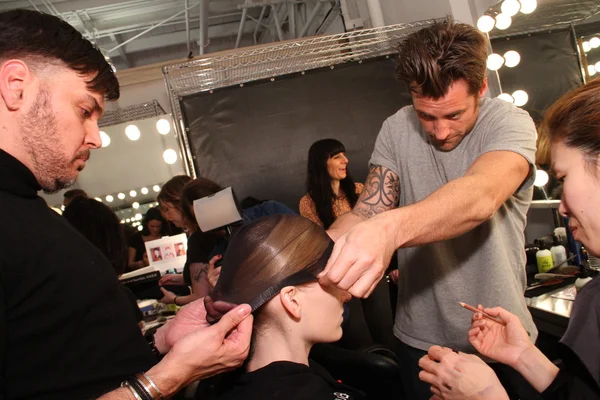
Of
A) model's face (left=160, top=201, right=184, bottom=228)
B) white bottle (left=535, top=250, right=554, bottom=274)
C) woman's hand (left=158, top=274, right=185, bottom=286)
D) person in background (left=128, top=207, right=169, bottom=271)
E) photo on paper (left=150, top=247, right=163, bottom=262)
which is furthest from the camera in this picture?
person in background (left=128, top=207, right=169, bottom=271)

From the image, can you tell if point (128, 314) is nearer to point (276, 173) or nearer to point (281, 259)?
point (281, 259)

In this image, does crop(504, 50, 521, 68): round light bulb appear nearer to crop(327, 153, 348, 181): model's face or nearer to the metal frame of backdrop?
the metal frame of backdrop

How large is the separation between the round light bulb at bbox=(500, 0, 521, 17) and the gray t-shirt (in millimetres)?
1692

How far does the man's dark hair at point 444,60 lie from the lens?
143 centimetres

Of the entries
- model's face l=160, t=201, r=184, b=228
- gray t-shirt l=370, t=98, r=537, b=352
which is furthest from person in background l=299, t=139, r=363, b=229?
gray t-shirt l=370, t=98, r=537, b=352

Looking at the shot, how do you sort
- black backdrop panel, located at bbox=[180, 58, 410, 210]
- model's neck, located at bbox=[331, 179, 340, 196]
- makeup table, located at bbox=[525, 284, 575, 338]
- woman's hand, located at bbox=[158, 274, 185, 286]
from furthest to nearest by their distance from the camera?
black backdrop panel, located at bbox=[180, 58, 410, 210], model's neck, located at bbox=[331, 179, 340, 196], woman's hand, located at bbox=[158, 274, 185, 286], makeup table, located at bbox=[525, 284, 575, 338]

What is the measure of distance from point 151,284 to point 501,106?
307 cm

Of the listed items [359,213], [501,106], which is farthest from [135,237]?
[501,106]

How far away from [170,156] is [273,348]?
13.6 feet

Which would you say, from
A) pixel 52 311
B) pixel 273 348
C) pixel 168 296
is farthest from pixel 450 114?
pixel 168 296

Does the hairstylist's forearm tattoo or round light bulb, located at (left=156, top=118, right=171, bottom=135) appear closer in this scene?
the hairstylist's forearm tattoo

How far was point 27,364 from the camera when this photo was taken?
3.23 ft

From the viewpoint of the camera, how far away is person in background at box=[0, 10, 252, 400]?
3.24ft

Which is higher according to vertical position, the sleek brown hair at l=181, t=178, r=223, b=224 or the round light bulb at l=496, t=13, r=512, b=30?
the round light bulb at l=496, t=13, r=512, b=30
